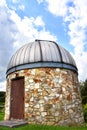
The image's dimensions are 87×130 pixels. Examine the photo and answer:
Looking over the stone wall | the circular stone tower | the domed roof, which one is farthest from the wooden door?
the domed roof

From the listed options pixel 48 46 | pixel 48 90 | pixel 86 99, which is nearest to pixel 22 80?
pixel 48 90

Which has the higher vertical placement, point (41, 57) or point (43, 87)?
point (41, 57)

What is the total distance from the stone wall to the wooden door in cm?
31

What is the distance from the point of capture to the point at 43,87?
10.1m

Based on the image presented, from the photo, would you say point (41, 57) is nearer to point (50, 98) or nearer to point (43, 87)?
point (43, 87)

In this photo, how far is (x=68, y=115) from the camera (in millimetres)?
10133

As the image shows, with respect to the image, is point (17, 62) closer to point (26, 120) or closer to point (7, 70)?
point (7, 70)

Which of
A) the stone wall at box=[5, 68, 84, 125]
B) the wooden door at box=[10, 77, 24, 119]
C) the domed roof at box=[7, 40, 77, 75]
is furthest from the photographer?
the domed roof at box=[7, 40, 77, 75]

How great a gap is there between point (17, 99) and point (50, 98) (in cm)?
162

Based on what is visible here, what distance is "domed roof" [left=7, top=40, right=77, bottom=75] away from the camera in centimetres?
1045

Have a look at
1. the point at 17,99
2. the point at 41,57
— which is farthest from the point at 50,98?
the point at 41,57

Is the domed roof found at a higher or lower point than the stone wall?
higher

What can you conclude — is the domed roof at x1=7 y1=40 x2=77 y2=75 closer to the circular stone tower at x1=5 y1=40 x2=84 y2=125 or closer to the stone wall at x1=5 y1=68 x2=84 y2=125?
the circular stone tower at x1=5 y1=40 x2=84 y2=125

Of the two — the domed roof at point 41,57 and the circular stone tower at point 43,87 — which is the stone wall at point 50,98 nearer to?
the circular stone tower at point 43,87
